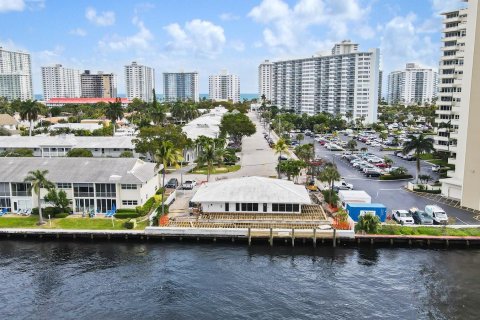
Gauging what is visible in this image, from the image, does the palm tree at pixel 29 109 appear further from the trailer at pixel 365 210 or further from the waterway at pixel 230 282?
the trailer at pixel 365 210

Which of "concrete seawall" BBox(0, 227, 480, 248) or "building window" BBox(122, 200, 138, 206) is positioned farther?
"building window" BBox(122, 200, 138, 206)

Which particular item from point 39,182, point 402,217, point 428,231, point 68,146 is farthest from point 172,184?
point 428,231

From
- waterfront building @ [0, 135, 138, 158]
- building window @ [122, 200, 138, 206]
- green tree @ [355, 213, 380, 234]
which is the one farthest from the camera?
waterfront building @ [0, 135, 138, 158]

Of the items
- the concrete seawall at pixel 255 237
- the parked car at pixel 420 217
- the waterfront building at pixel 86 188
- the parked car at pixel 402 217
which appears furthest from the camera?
the waterfront building at pixel 86 188

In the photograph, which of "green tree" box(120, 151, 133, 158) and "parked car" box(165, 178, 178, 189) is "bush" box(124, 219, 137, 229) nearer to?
"parked car" box(165, 178, 178, 189)

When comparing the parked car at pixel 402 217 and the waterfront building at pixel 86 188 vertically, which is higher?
the waterfront building at pixel 86 188

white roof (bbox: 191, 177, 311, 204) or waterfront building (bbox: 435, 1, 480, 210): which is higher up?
waterfront building (bbox: 435, 1, 480, 210)

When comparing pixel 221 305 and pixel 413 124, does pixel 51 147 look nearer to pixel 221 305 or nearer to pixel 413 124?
pixel 221 305

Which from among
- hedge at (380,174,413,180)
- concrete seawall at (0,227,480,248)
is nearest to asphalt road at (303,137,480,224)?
hedge at (380,174,413,180)

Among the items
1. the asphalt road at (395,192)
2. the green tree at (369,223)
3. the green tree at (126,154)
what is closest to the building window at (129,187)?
the green tree at (369,223)
